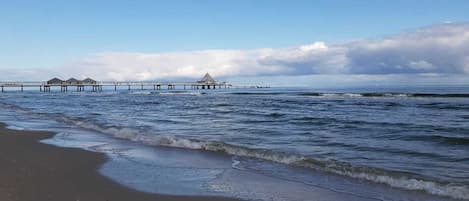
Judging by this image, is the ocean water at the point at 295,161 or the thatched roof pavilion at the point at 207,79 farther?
the thatched roof pavilion at the point at 207,79

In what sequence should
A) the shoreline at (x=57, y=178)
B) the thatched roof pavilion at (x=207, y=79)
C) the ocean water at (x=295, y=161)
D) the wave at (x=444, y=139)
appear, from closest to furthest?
1. the shoreline at (x=57, y=178)
2. the ocean water at (x=295, y=161)
3. the wave at (x=444, y=139)
4. the thatched roof pavilion at (x=207, y=79)

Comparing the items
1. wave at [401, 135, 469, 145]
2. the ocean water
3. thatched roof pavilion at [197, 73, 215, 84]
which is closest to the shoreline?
the ocean water

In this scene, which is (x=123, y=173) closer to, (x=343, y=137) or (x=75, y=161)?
(x=75, y=161)

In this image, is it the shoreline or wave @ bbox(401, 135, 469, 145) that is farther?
wave @ bbox(401, 135, 469, 145)

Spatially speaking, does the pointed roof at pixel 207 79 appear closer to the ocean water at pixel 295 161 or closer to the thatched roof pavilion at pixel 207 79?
the thatched roof pavilion at pixel 207 79

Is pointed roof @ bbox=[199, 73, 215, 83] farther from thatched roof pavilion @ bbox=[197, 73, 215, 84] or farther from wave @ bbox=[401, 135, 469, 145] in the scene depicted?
wave @ bbox=[401, 135, 469, 145]

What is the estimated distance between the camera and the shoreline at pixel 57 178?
7031 mm

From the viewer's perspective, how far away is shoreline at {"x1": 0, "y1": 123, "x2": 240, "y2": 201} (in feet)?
23.1

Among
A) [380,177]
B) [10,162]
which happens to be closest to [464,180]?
[380,177]

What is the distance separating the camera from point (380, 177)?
8734mm

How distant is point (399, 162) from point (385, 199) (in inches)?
135

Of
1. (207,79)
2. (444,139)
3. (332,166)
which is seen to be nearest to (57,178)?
(332,166)

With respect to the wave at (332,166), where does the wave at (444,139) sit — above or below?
above

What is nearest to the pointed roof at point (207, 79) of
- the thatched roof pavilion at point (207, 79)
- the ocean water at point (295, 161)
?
the thatched roof pavilion at point (207, 79)
